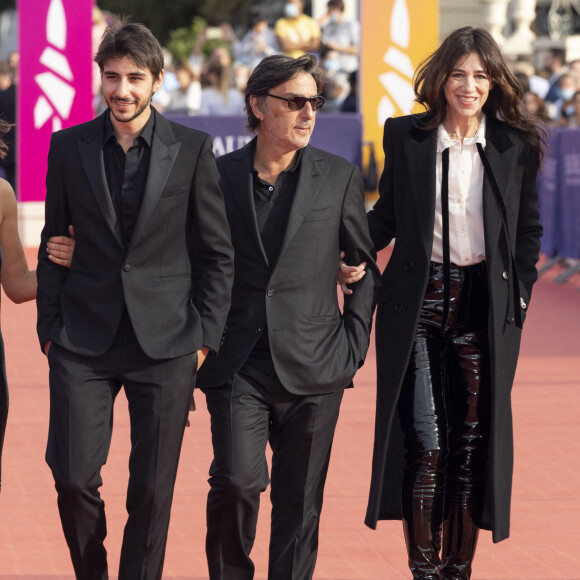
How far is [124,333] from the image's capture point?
470cm

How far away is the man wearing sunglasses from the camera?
489 centimetres

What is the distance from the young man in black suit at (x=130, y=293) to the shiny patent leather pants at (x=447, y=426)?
0.91 m

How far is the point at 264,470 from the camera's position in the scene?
193 inches

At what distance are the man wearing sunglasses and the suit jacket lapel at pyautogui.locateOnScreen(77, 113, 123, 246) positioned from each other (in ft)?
1.61

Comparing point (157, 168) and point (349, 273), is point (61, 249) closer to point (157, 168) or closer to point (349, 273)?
point (157, 168)

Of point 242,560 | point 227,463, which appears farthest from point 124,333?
point 242,560

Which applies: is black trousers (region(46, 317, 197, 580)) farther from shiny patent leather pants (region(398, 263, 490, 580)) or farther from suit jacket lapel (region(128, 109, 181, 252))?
shiny patent leather pants (region(398, 263, 490, 580))

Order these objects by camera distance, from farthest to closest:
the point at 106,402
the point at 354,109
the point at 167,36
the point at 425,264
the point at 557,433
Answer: the point at 167,36 < the point at 354,109 < the point at 557,433 < the point at 425,264 < the point at 106,402

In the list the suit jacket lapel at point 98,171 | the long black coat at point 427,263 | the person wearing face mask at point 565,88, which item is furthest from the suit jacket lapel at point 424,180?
the person wearing face mask at point 565,88

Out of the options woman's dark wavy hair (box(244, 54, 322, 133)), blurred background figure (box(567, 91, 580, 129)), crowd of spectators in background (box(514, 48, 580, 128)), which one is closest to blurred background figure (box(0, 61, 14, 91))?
crowd of spectators in background (box(514, 48, 580, 128))

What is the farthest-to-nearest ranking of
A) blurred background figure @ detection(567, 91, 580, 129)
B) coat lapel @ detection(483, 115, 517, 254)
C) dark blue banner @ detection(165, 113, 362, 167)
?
dark blue banner @ detection(165, 113, 362, 167) → blurred background figure @ detection(567, 91, 580, 129) → coat lapel @ detection(483, 115, 517, 254)

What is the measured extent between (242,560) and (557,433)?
12.8ft

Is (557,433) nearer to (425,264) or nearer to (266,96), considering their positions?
(425,264)

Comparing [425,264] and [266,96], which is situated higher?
[266,96]
